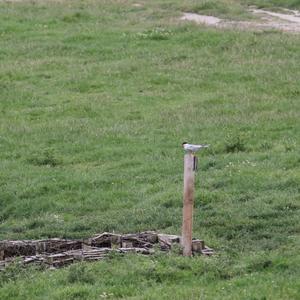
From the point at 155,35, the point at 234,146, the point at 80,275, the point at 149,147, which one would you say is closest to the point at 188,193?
the point at 80,275

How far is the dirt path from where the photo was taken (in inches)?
987

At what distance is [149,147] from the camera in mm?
15211

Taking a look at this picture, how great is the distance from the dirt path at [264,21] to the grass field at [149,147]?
1.06 m

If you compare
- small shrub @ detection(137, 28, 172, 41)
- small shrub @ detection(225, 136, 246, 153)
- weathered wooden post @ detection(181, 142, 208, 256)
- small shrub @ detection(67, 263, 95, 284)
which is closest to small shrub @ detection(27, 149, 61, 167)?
small shrub @ detection(225, 136, 246, 153)

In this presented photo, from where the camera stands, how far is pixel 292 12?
28.3m

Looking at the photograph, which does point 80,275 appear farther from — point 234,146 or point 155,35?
point 155,35

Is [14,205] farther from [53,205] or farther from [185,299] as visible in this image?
[185,299]

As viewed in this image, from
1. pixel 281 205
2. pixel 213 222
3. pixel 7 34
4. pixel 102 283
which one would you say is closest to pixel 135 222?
pixel 213 222

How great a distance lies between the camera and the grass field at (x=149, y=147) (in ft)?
30.9

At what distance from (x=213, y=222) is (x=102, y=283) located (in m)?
2.40

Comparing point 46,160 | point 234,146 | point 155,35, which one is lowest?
point 46,160

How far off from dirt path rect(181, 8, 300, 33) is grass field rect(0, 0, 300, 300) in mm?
1060

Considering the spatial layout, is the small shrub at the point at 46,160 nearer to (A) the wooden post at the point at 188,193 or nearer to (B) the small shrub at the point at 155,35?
(A) the wooden post at the point at 188,193

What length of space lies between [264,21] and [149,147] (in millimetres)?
11843
